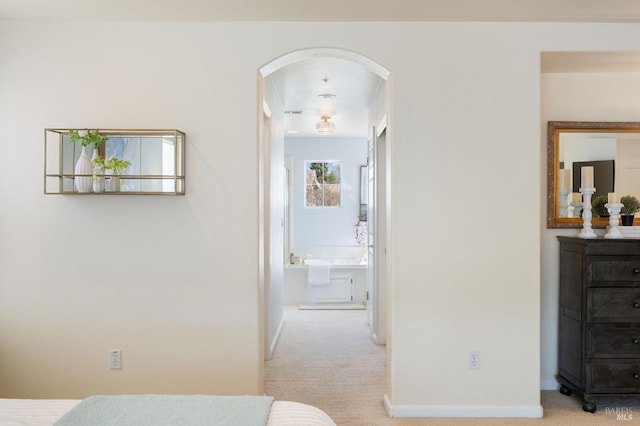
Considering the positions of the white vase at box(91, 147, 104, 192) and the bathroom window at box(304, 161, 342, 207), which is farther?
the bathroom window at box(304, 161, 342, 207)

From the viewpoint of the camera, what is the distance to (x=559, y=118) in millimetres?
3693

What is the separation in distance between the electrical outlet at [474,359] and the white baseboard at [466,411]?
257 millimetres

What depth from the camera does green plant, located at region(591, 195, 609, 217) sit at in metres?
3.66

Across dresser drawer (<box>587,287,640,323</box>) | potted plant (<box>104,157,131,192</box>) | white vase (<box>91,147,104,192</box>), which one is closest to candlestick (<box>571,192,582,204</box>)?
dresser drawer (<box>587,287,640,323</box>)

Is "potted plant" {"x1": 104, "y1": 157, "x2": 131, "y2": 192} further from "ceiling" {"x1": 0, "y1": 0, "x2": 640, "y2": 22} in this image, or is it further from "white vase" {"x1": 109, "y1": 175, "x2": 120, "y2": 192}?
"ceiling" {"x1": 0, "y1": 0, "x2": 640, "y2": 22}

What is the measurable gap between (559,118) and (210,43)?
2.53 m

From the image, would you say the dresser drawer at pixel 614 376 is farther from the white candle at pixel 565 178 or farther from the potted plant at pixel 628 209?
the white candle at pixel 565 178

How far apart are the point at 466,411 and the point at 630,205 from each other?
186 cm

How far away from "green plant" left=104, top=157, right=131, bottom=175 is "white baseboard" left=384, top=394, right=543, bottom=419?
2246 mm

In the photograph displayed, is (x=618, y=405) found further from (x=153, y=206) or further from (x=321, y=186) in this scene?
(x=321, y=186)

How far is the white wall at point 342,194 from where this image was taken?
311 inches

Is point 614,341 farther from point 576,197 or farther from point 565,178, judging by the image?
point 565,178

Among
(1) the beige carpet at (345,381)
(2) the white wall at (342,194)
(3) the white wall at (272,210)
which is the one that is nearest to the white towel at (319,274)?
(2) the white wall at (342,194)

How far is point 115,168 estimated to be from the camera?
9.88 feet
